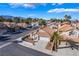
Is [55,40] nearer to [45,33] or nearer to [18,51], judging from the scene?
[45,33]

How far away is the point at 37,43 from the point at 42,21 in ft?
1.36

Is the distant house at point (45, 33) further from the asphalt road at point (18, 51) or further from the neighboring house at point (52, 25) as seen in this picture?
the asphalt road at point (18, 51)

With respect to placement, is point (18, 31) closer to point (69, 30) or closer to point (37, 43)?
point (37, 43)

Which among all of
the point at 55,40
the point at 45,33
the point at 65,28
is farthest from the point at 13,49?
the point at 65,28

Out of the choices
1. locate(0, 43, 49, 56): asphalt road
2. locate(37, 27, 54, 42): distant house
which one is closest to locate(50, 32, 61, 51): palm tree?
locate(37, 27, 54, 42): distant house

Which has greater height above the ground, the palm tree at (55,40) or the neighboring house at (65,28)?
the neighboring house at (65,28)

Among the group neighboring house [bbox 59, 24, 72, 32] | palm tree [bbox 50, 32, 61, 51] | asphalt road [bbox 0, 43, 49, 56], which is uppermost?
neighboring house [bbox 59, 24, 72, 32]

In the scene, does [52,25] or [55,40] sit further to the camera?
[52,25]

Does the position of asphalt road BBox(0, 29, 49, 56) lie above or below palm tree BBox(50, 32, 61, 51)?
below

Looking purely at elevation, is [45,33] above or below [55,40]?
above

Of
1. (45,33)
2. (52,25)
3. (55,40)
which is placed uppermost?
(52,25)

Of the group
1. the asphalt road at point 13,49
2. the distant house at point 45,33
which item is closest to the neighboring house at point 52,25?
the distant house at point 45,33

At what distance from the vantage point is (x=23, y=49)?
4.18 m

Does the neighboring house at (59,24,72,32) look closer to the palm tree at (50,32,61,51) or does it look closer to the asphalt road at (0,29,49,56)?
the palm tree at (50,32,61,51)
